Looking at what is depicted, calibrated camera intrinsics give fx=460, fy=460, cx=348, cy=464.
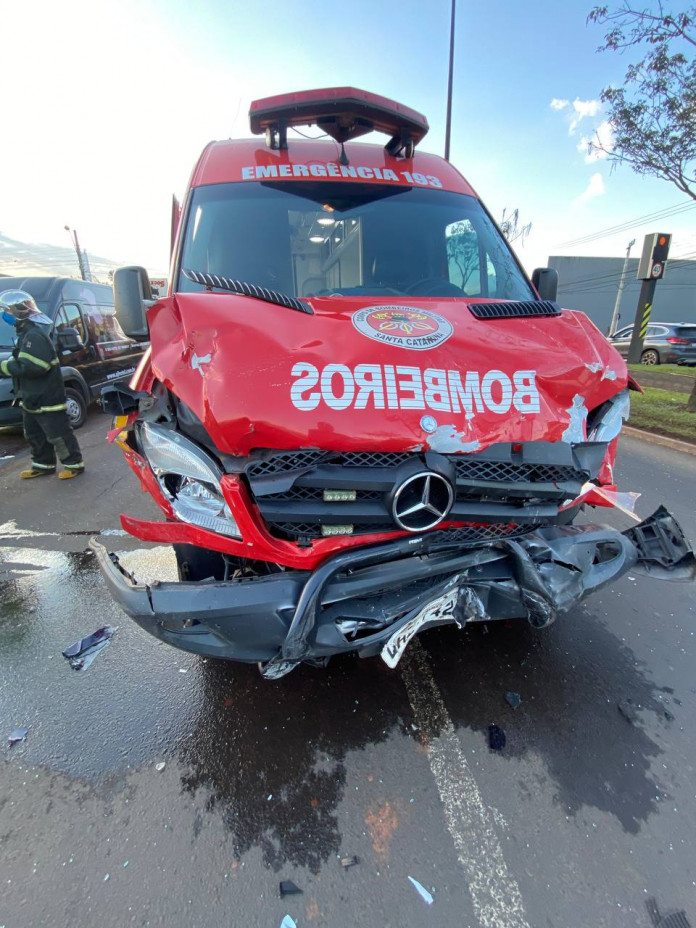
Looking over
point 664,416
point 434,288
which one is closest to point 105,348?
point 434,288

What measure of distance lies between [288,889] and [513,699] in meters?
1.33

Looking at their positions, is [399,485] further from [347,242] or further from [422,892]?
[347,242]

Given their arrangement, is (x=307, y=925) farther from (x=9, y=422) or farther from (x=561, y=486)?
(x=9, y=422)

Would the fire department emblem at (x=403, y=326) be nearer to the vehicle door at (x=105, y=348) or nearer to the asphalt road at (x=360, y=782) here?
the asphalt road at (x=360, y=782)

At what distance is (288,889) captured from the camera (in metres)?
1.61

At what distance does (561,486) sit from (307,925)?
1804 millimetres

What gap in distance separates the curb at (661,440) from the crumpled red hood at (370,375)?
18.6ft

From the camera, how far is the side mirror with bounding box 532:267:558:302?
10.5ft

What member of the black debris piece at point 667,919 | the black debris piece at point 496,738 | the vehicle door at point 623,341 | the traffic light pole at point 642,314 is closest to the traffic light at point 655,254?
the traffic light pole at point 642,314

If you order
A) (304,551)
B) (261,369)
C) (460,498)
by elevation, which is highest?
(261,369)

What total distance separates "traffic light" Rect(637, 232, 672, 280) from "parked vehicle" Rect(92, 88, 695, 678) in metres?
10.4

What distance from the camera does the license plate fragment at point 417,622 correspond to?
1781 mm

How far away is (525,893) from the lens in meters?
1.60

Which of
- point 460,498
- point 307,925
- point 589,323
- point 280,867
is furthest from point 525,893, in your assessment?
point 589,323
